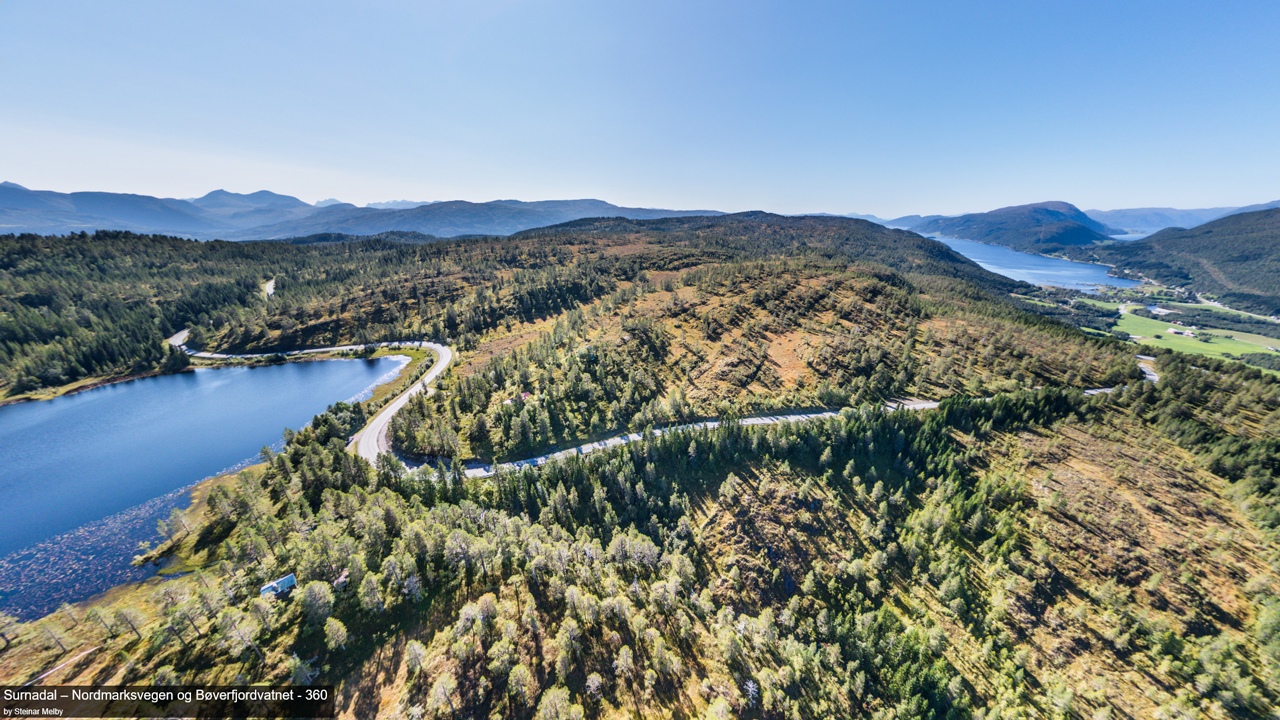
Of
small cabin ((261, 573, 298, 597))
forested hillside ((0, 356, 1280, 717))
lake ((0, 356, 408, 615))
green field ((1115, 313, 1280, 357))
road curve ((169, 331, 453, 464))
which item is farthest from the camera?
green field ((1115, 313, 1280, 357))

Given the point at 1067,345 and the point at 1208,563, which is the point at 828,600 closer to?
the point at 1208,563

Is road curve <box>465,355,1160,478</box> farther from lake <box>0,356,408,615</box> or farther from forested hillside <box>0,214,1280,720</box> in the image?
lake <box>0,356,408,615</box>

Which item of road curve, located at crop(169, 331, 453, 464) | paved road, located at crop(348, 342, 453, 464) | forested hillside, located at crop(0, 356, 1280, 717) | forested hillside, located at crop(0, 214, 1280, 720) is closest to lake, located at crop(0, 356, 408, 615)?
forested hillside, located at crop(0, 214, 1280, 720)

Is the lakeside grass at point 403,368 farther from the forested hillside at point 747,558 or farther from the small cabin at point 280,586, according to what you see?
the small cabin at point 280,586

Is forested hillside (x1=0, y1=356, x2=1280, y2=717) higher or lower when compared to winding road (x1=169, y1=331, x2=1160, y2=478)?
lower

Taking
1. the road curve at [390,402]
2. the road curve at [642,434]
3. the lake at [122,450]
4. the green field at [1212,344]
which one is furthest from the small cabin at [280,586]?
the green field at [1212,344]

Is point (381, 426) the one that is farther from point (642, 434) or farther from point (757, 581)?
point (757, 581)

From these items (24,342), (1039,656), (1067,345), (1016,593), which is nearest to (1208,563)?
(1016,593)
